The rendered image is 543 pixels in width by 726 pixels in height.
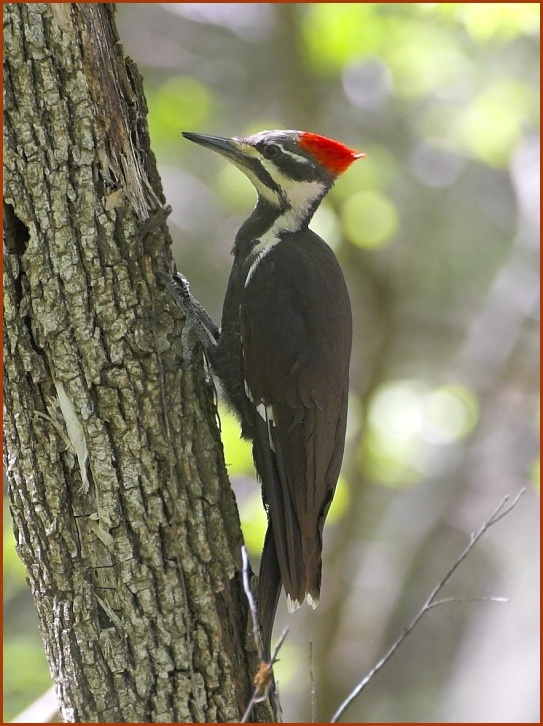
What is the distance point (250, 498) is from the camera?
4914 mm

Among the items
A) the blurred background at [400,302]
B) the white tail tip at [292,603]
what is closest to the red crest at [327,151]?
the white tail tip at [292,603]

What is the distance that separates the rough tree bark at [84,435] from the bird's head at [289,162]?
800mm

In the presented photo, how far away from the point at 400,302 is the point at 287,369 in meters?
3.28

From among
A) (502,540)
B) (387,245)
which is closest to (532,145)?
(387,245)

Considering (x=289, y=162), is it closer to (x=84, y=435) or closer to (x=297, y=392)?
(x=297, y=392)

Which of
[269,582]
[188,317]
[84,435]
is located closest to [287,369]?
[188,317]

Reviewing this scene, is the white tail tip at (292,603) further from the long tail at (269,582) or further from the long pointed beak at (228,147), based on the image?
the long pointed beak at (228,147)

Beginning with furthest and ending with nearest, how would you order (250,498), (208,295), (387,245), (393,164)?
1. (208,295)
2. (393,164)
3. (387,245)
4. (250,498)

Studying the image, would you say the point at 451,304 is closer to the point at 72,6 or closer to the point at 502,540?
the point at 502,540

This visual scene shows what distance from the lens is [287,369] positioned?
106 inches

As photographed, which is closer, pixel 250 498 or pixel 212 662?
pixel 212 662

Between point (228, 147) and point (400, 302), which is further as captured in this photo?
point (400, 302)

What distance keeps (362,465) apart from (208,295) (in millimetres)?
2590

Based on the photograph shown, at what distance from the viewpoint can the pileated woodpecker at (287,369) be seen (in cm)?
260
